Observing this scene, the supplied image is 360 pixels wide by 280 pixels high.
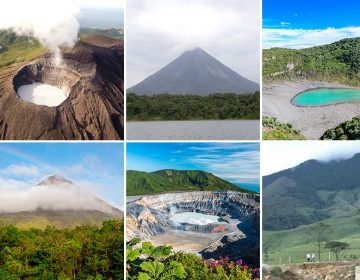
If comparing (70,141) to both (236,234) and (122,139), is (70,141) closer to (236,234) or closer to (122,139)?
(122,139)

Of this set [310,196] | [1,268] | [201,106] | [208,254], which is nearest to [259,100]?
[201,106]

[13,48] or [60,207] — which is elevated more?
[13,48]

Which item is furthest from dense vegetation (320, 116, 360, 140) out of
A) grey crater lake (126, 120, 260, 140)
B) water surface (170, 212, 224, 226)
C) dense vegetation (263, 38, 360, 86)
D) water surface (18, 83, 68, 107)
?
water surface (18, 83, 68, 107)

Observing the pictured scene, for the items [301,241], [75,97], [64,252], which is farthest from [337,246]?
[75,97]

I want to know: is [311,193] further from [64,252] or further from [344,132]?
[64,252]

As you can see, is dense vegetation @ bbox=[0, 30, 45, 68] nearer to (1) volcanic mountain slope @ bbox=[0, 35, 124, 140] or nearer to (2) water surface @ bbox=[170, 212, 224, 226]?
(1) volcanic mountain slope @ bbox=[0, 35, 124, 140]
